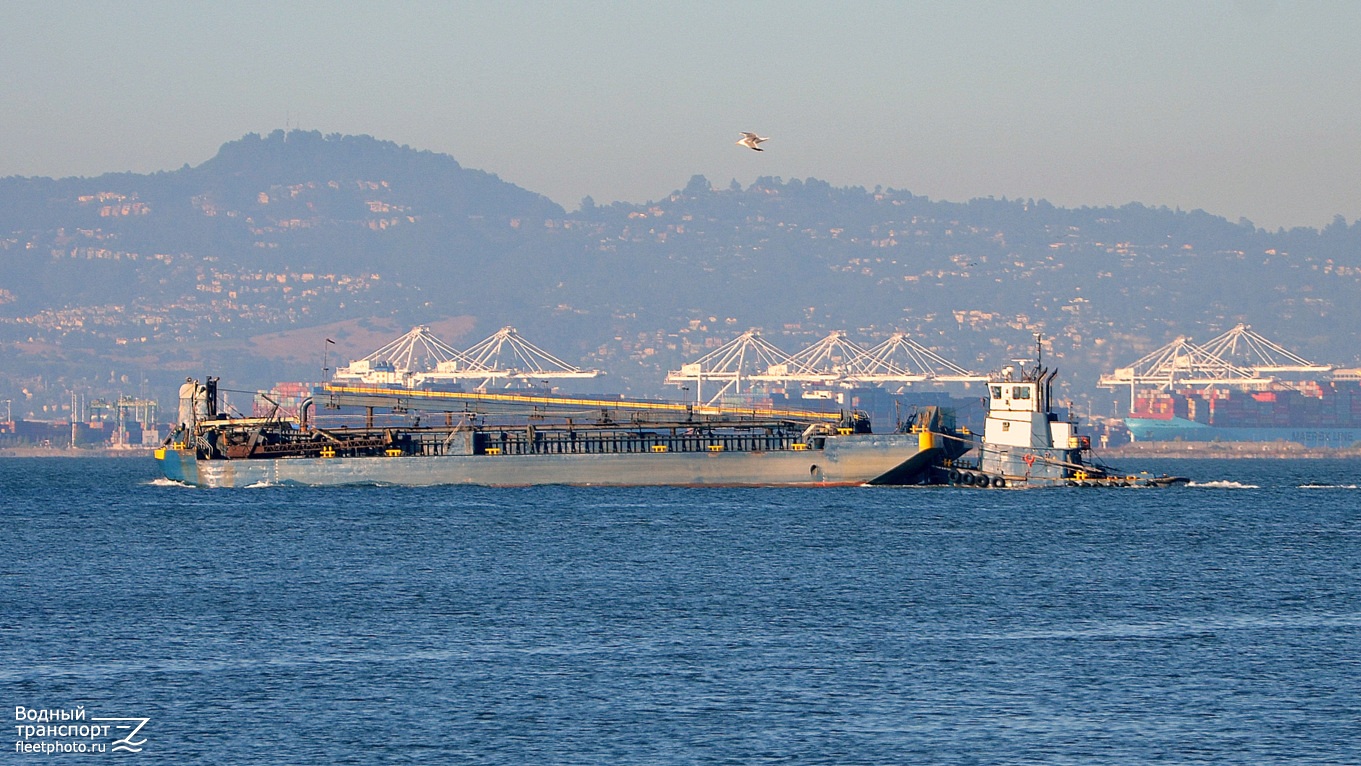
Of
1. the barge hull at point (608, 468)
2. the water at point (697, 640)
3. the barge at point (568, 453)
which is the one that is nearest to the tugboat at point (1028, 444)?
the barge at point (568, 453)

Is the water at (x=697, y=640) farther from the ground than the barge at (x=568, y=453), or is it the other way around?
the barge at (x=568, y=453)

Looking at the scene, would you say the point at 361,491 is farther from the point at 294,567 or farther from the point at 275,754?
the point at 275,754

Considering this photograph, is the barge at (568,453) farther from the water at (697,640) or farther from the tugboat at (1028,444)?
the water at (697,640)

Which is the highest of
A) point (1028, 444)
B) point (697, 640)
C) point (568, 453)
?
point (1028, 444)

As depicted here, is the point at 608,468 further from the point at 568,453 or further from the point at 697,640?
the point at 697,640

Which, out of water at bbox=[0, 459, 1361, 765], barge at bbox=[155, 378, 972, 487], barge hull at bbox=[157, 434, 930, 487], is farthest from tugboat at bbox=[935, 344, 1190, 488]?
water at bbox=[0, 459, 1361, 765]

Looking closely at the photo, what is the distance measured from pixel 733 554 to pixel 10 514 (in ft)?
137

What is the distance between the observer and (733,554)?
5794 centimetres

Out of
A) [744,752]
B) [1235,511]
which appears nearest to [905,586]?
[744,752]

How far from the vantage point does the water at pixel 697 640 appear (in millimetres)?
30156

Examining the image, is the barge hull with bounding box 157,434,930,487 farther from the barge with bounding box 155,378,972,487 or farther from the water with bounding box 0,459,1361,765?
the water with bounding box 0,459,1361,765

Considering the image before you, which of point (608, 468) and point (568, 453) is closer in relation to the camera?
point (608, 468)

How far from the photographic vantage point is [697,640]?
39.5 m

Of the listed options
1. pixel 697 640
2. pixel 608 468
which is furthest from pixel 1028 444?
pixel 697 640
